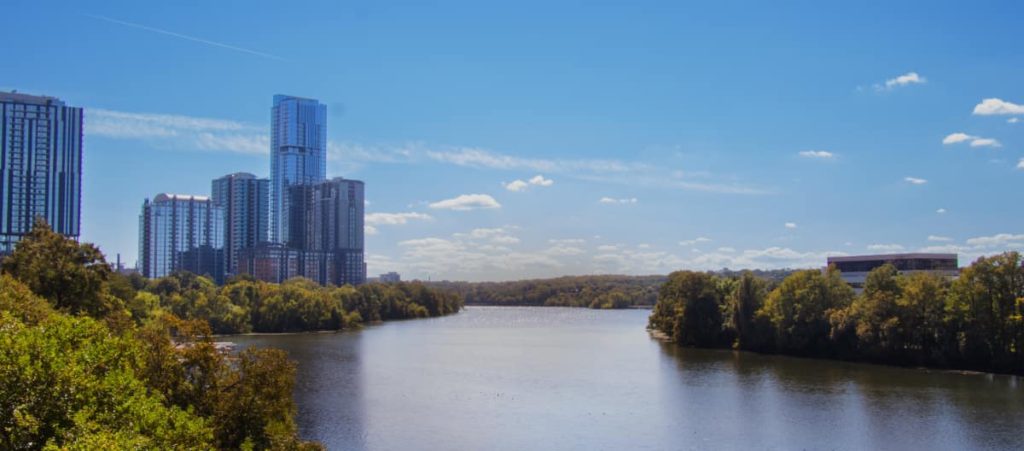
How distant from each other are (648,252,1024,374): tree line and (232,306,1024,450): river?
13.0 feet

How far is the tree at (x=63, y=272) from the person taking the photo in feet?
158

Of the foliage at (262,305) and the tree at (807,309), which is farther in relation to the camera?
the foliage at (262,305)

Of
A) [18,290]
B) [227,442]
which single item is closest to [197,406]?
[227,442]

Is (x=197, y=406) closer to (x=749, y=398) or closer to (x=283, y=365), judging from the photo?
(x=283, y=365)

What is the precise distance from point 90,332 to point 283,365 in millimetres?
6007

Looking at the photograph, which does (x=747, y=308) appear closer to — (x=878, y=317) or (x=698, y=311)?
(x=698, y=311)

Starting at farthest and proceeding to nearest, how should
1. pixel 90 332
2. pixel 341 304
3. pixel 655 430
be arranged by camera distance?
1. pixel 341 304
2. pixel 655 430
3. pixel 90 332

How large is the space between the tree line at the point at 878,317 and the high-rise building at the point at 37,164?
9926 cm

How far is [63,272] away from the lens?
48.2 metres

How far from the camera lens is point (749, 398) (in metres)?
52.5

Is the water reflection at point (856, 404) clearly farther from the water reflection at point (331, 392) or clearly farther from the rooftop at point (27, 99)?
the rooftop at point (27, 99)

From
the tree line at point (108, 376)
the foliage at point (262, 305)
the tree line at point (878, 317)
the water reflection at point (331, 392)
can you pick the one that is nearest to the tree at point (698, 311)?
the tree line at point (878, 317)

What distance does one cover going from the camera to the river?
3984cm

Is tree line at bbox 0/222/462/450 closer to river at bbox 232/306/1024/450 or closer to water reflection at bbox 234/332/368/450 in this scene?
water reflection at bbox 234/332/368/450
